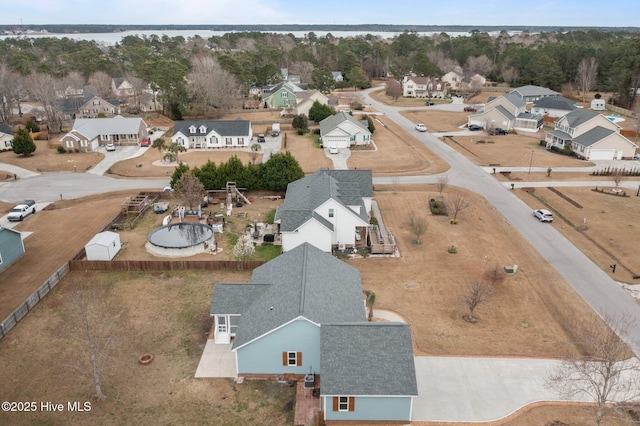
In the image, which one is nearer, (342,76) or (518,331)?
(518,331)

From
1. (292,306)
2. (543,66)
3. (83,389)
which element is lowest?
(83,389)

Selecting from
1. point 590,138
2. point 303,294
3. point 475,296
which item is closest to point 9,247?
point 303,294

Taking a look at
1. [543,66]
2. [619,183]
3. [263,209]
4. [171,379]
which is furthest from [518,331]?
[543,66]

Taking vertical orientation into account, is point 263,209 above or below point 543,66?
below

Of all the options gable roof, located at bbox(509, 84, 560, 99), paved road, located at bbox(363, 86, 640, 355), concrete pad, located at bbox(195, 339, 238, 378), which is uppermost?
gable roof, located at bbox(509, 84, 560, 99)

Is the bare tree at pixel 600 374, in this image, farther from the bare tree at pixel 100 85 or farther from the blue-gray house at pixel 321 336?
the bare tree at pixel 100 85

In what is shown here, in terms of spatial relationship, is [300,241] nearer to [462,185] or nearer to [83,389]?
[83,389]

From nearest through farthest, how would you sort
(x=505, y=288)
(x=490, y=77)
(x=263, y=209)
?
(x=505, y=288) → (x=263, y=209) → (x=490, y=77)

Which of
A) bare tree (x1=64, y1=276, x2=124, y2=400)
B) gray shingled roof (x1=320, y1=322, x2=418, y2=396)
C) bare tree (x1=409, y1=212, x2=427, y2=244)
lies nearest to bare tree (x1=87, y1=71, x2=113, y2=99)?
bare tree (x1=64, y1=276, x2=124, y2=400)

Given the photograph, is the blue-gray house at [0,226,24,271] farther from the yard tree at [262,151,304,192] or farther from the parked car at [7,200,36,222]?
the yard tree at [262,151,304,192]
